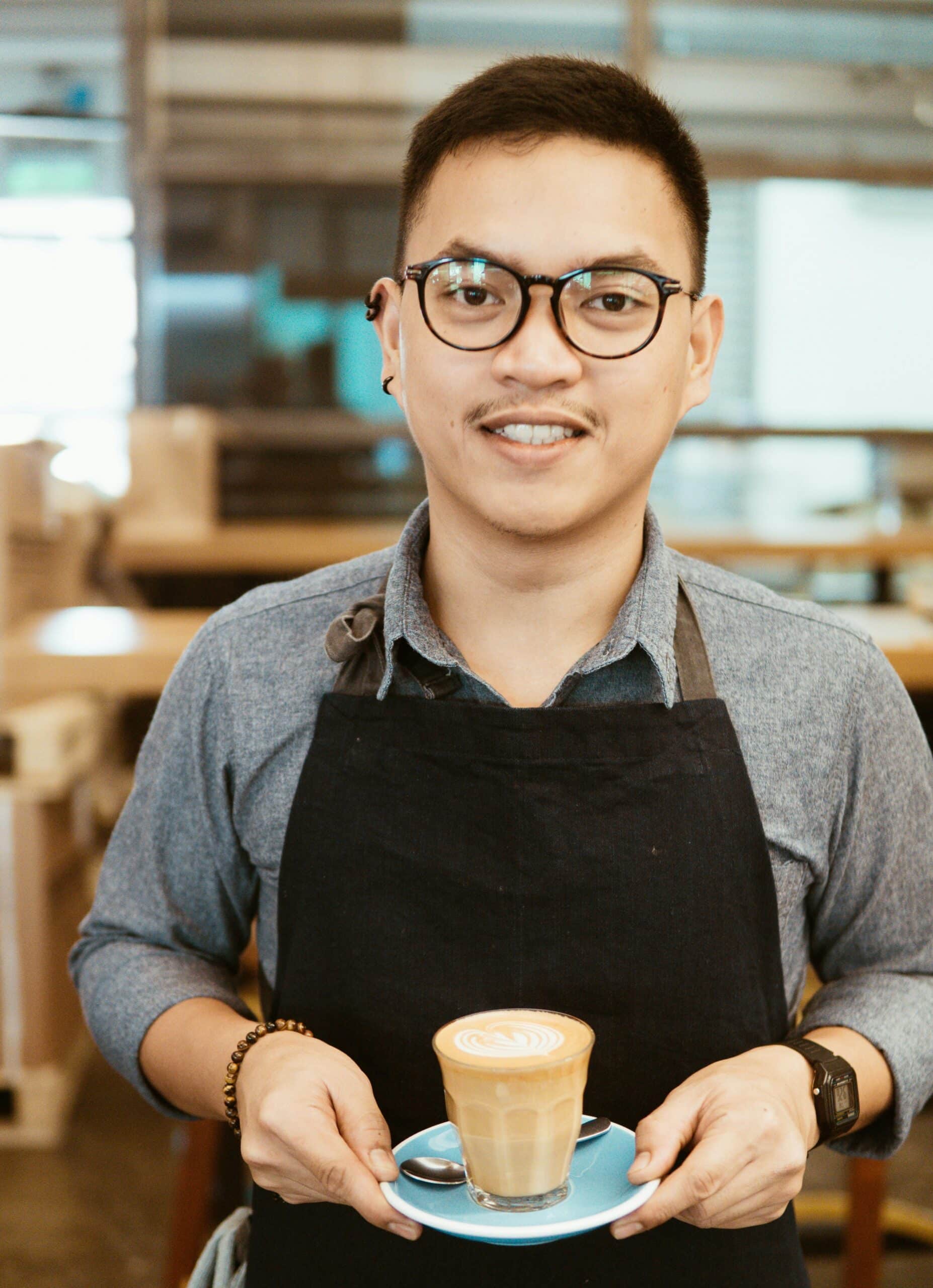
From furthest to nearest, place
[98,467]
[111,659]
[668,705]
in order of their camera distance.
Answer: [98,467], [111,659], [668,705]

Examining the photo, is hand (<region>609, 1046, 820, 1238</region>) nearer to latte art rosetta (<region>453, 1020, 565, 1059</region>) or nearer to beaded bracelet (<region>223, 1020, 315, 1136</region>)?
latte art rosetta (<region>453, 1020, 565, 1059</region>)

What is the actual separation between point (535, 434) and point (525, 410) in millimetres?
22

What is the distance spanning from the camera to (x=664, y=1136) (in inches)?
34.6

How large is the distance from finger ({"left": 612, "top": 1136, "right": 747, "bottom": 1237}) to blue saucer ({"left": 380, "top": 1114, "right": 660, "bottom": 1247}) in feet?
0.04

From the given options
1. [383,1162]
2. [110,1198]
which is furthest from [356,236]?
[383,1162]

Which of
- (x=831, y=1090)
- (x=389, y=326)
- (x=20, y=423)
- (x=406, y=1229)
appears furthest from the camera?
(x=20, y=423)

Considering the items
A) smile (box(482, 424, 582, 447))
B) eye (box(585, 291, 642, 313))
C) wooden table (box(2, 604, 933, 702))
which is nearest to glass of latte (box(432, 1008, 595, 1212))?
smile (box(482, 424, 582, 447))

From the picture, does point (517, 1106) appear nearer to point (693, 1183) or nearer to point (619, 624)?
point (693, 1183)

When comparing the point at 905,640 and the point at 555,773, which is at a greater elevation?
the point at 555,773

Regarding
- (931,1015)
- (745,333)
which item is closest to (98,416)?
(745,333)

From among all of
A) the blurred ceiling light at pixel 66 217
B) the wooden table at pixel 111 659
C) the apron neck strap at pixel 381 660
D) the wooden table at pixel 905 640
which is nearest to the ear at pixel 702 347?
the apron neck strap at pixel 381 660

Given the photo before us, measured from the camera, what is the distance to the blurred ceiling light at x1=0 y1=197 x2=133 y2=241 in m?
5.21

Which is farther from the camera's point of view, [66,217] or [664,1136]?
[66,217]

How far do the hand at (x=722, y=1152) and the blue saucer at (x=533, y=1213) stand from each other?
2cm
